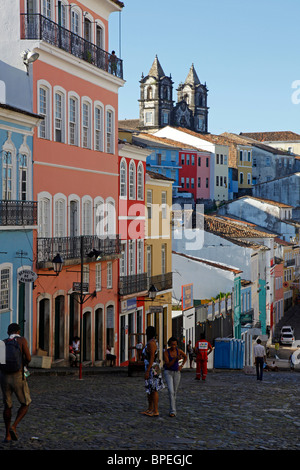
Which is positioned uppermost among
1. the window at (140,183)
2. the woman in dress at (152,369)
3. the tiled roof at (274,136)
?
the tiled roof at (274,136)

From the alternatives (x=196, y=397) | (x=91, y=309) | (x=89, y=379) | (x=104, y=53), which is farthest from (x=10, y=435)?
(x=104, y=53)

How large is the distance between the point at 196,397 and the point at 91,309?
42.3 ft

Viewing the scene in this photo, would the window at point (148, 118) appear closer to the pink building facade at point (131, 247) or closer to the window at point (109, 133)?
the pink building facade at point (131, 247)

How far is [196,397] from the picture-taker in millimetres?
19203

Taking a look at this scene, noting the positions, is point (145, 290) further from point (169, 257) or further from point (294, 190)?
point (294, 190)

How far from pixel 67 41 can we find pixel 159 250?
566 inches

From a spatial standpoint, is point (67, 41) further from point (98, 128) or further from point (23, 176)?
point (23, 176)

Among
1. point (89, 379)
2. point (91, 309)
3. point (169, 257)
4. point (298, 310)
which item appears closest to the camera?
point (89, 379)

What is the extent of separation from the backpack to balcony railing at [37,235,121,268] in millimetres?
14283

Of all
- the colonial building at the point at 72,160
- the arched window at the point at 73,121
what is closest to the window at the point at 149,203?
the colonial building at the point at 72,160

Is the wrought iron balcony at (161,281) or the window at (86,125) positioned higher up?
the window at (86,125)

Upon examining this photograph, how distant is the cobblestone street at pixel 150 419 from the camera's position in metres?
12.8

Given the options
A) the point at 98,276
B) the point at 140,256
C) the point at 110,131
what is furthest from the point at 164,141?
the point at 98,276

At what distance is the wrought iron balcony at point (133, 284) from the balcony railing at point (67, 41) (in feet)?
26.9
